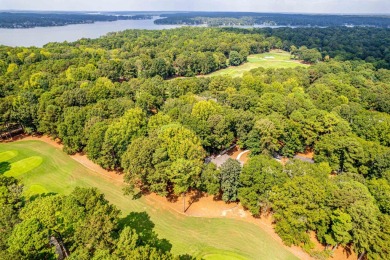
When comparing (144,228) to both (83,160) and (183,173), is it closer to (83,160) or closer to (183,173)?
(183,173)

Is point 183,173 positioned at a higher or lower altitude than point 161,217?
higher

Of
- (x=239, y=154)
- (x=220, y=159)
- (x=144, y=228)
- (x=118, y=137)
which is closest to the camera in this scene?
(x=144, y=228)

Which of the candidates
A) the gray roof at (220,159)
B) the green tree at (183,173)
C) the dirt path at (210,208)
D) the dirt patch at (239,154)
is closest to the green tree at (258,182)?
the dirt path at (210,208)

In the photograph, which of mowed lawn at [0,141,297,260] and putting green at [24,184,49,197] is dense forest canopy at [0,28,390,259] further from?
putting green at [24,184,49,197]

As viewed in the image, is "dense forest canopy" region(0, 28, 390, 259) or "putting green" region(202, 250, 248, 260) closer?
"putting green" region(202, 250, 248, 260)

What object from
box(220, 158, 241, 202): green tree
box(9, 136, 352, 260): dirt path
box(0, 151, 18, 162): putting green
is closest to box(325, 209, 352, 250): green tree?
box(9, 136, 352, 260): dirt path

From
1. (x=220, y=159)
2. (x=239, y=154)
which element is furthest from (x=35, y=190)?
(x=239, y=154)

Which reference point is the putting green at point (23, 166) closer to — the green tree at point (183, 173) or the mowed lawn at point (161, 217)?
the mowed lawn at point (161, 217)
